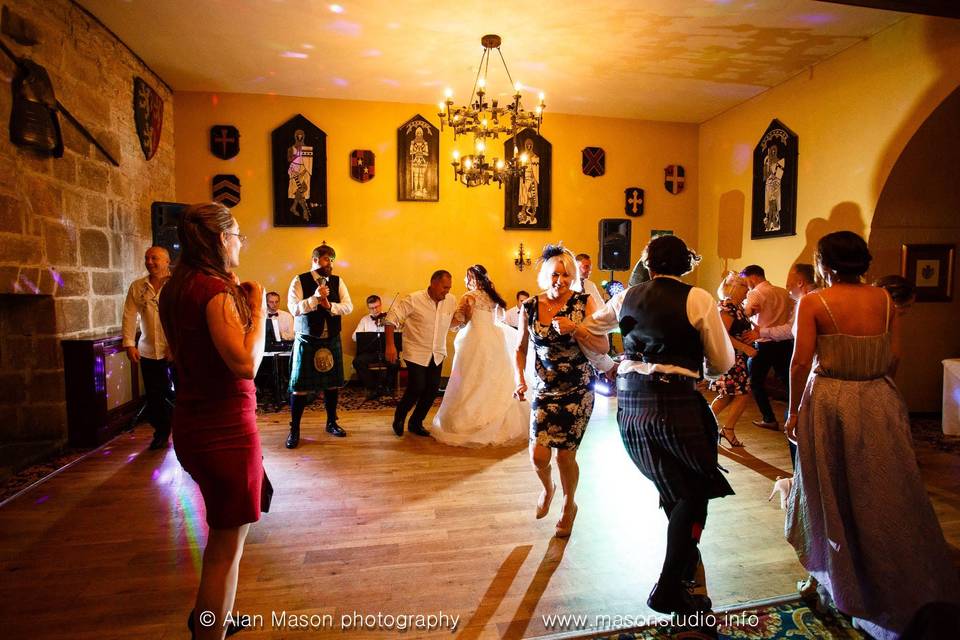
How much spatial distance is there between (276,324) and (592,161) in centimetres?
510

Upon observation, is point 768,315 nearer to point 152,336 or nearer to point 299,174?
point 152,336

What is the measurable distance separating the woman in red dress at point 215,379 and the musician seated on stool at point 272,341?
15.0 feet

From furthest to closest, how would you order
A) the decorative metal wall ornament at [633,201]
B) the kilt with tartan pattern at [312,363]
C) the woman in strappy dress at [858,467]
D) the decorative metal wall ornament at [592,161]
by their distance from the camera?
the decorative metal wall ornament at [633,201], the decorative metal wall ornament at [592,161], the kilt with tartan pattern at [312,363], the woman in strappy dress at [858,467]

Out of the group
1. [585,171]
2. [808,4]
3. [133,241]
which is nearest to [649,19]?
[808,4]

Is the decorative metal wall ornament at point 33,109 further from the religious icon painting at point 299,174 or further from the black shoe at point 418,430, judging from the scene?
the black shoe at point 418,430

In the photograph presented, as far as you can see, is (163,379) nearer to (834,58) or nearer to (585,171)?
(585,171)

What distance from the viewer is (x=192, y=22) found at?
194 inches

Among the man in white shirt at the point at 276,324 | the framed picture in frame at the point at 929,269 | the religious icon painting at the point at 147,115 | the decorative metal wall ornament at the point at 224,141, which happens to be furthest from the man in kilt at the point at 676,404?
the decorative metal wall ornament at the point at 224,141

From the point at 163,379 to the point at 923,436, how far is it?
6917 millimetres

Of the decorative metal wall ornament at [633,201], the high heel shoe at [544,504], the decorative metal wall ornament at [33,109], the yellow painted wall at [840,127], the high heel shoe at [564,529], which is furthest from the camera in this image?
the decorative metal wall ornament at [633,201]

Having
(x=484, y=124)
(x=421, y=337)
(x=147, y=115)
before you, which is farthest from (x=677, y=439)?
(x=147, y=115)

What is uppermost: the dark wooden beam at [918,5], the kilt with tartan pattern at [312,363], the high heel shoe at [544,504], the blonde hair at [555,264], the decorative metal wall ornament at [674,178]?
the dark wooden beam at [918,5]

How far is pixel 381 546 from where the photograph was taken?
276 cm

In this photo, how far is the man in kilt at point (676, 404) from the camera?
1.94m
